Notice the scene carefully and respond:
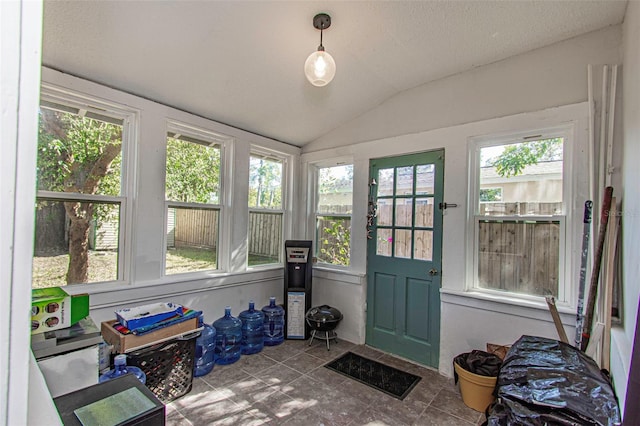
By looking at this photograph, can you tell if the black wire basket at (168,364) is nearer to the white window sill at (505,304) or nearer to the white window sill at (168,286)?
the white window sill at (168,286)

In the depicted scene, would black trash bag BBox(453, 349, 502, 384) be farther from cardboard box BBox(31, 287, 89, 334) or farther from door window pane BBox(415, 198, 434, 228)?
cardboard box BBox(31, 287, 89, 334)

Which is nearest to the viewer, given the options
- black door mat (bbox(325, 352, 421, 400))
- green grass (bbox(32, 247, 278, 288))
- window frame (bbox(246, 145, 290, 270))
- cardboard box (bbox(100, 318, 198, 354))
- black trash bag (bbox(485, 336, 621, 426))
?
black trash bag (bbox(485, 336, 621, 426))

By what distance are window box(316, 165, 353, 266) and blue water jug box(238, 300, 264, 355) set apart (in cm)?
108

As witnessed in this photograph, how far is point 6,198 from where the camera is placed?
35 centimetres

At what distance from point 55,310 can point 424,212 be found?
2.83m

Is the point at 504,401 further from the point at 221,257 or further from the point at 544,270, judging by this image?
the point at 221,257

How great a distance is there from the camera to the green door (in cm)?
293

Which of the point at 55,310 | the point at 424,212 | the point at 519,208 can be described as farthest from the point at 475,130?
the point at 55,310

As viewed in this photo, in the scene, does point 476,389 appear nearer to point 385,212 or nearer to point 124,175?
point 385,212

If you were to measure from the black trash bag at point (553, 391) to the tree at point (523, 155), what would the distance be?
142 centimetres

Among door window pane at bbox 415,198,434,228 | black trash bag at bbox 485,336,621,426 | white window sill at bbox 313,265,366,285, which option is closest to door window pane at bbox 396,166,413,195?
door window pane at bbox 415,198,434,228

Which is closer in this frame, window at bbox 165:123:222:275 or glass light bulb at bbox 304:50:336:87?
glass light bulb at bbox 304:50:336:87

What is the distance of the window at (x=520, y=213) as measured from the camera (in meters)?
2.38

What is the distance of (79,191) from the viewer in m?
2.34
